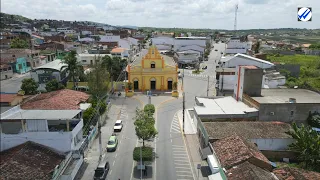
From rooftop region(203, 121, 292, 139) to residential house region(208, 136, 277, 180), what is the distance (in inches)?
67.8

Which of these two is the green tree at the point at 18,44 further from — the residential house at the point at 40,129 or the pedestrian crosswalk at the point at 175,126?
the residential house at the point at 40,129

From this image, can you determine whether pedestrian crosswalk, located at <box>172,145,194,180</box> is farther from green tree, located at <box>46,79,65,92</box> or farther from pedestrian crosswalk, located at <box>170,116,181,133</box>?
green tree, located at <box>46,79,65,92</box>

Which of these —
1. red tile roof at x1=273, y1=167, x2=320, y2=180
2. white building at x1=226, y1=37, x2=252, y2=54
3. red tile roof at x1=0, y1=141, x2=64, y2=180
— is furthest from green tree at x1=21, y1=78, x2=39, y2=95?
white building at x1=226, y1=37, x2=252, y2=54

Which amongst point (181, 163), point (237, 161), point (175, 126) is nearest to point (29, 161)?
point (181, 163)

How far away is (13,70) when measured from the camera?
57375mm

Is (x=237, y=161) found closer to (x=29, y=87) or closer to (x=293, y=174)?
(x=293, y=174)

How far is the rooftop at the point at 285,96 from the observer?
33.1 meters

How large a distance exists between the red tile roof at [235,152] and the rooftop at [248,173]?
24.8 inches

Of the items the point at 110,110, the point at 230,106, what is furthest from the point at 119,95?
the point at 230,106

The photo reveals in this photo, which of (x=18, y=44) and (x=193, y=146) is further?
(x=18, y=44)

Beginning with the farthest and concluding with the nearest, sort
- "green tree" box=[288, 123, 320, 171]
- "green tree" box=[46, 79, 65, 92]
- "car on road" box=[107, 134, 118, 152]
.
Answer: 1. "green tree" box=[46, 79, 65, 92]
2. "car on road" box=[107, 134, 118, 152]
3. "green tree" box=[288, 123, 320, 171]

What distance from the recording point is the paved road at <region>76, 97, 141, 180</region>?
2366 cm

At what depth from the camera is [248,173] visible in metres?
19.2

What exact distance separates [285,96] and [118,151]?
23426mm
